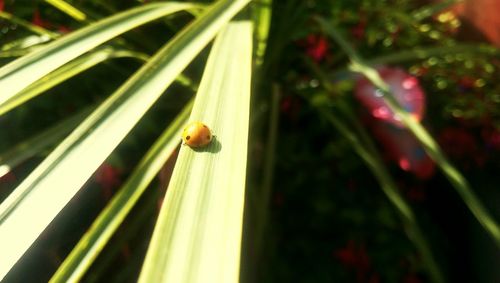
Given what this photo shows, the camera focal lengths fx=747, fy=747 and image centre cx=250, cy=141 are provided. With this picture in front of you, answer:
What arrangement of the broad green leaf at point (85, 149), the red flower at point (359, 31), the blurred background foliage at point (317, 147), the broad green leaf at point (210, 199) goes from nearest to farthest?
the broad green leaf at point (210, 199)
the broad green leaf at point (85, 149)
the blurred background foliage at point (317, 147)
the red flower at point (359, 31)

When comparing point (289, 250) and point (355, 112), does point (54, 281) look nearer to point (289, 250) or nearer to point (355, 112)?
point (289, 250)

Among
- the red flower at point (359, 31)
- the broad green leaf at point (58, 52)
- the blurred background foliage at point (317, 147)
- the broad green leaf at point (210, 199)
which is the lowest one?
the broad green leaf at point (210, 199)

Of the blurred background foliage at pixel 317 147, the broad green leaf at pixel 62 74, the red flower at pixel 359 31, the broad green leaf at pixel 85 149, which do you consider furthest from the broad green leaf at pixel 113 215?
the red flower at pixel 359 31

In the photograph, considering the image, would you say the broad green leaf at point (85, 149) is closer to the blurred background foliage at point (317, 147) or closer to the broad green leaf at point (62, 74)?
the broad green leaf at point (62, 74)

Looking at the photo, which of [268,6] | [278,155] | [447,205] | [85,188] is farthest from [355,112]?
[85,188]

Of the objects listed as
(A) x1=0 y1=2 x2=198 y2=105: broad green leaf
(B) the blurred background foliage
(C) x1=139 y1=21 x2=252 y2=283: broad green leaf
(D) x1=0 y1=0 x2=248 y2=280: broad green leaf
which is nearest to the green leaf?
(B) the blurred background foliage

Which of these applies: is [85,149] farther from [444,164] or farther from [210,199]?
[444,164]
